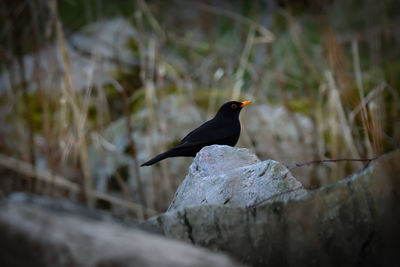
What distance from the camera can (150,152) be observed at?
3.82 m

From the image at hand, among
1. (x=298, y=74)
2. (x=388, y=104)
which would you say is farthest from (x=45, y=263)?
(x=298, y=74)

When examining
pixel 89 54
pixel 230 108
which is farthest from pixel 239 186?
pixel 89 54

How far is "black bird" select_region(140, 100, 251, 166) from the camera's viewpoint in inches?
131

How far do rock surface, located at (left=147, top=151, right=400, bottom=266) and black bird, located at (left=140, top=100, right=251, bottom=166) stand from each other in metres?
1.63

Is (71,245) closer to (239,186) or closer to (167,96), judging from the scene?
(239,186)

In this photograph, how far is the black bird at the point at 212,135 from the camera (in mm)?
3318

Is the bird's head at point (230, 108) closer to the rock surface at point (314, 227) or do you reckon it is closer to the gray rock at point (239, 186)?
the gray rock at point (239, 186)

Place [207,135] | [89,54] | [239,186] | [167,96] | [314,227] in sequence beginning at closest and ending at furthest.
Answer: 1. [314,227]
2. [239,186]
3. [207,135]
4. [167,96]
5. [89,54]

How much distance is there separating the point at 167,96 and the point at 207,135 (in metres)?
1.87

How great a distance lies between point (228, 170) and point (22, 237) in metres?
1.45

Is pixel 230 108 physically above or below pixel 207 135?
above

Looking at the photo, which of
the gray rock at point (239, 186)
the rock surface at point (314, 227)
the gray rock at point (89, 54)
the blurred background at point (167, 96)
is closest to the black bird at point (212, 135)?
the blurred background at point (167, 96)

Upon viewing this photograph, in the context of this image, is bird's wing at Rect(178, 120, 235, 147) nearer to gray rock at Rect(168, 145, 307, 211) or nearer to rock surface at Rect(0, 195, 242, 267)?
gray rock at Rect(168, 145, 307, 211)

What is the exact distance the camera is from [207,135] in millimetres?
3447
